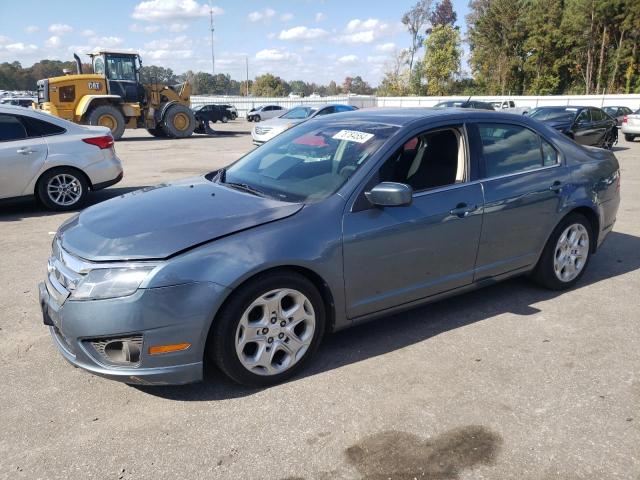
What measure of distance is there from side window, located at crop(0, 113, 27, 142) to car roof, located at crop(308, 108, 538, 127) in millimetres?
5259

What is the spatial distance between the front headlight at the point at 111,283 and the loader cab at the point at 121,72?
21.1 metres

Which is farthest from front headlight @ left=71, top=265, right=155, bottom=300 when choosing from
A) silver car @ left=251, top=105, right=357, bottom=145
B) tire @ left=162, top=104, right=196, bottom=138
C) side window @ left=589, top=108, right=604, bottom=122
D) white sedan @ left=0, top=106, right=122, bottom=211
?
tire @ left=162, top=104, right=196, bottom=138

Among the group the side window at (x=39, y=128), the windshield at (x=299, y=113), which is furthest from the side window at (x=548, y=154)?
the windshield at (x=299, y=113)

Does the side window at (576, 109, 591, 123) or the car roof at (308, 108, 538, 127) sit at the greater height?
the car roof at (308, 108, 538, 127)

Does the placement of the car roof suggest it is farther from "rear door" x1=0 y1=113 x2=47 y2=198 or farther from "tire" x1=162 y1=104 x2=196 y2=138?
"tire" x1=162 y1=104 x2=196 y2=138

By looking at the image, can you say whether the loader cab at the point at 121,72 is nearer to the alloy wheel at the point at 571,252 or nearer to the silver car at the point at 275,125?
the silver car at the point at 275,125

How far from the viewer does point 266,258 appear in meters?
3.03

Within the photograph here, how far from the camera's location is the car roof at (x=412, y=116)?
3992mm

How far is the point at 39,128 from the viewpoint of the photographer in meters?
7.83

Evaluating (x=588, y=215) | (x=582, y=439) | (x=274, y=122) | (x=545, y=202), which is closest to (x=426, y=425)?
(x=582, y=439)

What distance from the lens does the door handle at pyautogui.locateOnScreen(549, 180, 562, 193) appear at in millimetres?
4500

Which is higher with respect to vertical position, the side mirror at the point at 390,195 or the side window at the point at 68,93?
the side window at the point at 68,93

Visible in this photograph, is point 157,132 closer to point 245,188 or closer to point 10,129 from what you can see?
point 10,129

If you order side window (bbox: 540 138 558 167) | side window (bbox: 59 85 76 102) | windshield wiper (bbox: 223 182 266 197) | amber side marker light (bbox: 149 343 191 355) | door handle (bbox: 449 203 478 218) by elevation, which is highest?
side window (bbox: 59 85 76 102)
